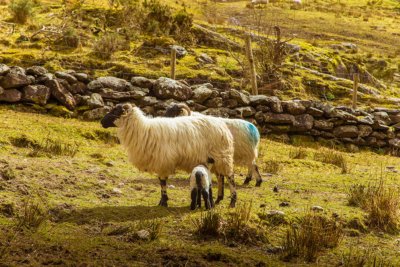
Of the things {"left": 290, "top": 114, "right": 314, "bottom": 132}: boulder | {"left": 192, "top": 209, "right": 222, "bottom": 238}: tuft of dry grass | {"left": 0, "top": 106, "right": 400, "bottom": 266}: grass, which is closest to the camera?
{"left": 0, "top": 106, "right": 400, "bottom": 266}: grass

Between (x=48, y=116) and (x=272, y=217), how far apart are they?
8.27 meters

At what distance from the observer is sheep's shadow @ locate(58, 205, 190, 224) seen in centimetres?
663

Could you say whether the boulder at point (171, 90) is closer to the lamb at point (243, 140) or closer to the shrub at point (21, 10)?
the lamb at point (243, 140)

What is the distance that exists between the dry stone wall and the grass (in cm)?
269

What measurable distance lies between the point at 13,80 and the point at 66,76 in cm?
143

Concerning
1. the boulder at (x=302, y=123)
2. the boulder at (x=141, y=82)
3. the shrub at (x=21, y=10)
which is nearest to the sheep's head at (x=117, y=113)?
the boulder at (x=141, y=82)

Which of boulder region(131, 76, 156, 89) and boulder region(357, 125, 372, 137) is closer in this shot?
boulder region(131, 76, 156, 89)

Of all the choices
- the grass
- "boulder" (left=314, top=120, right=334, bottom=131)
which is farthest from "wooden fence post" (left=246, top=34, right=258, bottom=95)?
the grass

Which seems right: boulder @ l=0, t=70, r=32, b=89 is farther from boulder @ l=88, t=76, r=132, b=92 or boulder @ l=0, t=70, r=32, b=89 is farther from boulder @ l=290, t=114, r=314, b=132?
boulder @ l=290, t=114, r=314, b=132

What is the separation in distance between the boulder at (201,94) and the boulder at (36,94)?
13.5ft

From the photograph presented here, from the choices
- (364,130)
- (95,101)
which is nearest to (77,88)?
(95,101)

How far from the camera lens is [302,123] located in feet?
53.0

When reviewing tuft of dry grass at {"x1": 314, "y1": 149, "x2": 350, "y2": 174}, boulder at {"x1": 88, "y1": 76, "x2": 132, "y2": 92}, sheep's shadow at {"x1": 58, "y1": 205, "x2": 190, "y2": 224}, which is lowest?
tuft of dry grass at {"x1": 314, "y1": 149, "x2": 350, "y2": 174}

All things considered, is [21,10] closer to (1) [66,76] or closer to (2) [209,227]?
(1) [66,76]
